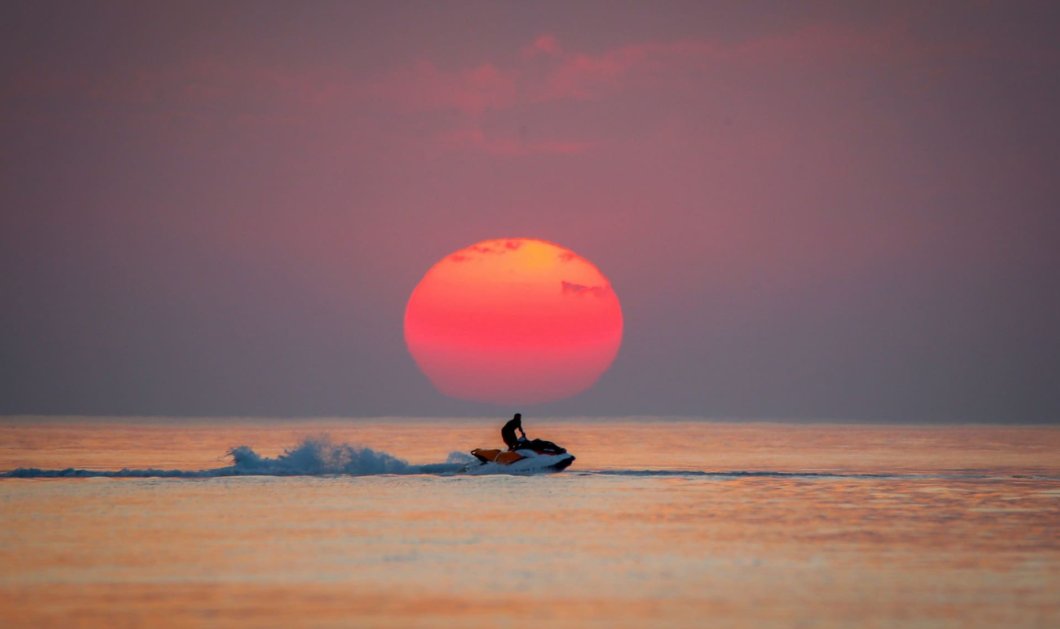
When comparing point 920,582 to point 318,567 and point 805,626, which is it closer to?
point 805,626

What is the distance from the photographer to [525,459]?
2549 inches

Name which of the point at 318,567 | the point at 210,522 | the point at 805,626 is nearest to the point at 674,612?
the point at 805,626

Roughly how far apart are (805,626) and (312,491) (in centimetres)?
3357

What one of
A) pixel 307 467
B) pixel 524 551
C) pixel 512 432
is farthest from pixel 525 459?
pixel 524 551

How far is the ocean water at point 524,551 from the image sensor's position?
1064 inches

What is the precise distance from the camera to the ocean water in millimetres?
27031

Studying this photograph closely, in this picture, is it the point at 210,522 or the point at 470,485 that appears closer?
the point at 210,522

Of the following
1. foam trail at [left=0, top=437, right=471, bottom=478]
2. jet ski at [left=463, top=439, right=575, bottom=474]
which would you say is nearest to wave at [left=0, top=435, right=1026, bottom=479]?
foam trail at [left=0, top=437, right=471, bottom=478]

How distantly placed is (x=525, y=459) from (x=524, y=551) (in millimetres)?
28756

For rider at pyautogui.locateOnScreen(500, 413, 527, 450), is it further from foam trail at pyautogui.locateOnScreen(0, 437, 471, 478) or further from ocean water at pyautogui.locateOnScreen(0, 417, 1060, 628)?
foam trail at pyautogui.locateOnScreen(0, 437, 471, 478)

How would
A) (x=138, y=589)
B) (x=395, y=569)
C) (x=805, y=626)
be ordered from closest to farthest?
(x=805, y=626) < (x=138, y=589) < (x=395, y=569)

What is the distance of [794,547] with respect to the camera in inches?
1454

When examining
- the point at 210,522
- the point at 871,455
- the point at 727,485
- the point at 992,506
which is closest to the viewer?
the point at 210,522

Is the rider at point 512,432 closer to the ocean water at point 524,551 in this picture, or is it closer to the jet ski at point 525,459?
the jet ski at point 525,459
